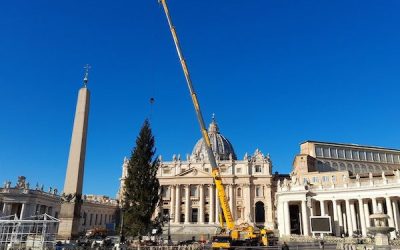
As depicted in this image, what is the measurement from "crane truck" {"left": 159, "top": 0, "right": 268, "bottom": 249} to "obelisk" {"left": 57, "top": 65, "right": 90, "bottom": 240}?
12.2 meters

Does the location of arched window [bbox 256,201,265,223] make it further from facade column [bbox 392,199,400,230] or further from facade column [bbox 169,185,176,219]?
facade column [bbox 392,199,400,230]

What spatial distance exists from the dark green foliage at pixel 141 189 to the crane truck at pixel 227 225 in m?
6.50

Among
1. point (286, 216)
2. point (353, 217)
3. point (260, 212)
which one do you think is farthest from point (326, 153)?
point (260, 212)

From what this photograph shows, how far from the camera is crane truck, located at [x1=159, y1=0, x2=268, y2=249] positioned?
30.9 meters

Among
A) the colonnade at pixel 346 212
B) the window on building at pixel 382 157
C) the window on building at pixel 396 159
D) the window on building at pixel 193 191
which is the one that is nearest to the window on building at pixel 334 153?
the window on building at pixel 382 157

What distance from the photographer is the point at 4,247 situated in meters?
25.9

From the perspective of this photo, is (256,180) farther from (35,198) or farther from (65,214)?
(65,214)

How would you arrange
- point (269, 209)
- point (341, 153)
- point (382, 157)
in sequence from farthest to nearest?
1. point (269, 209)
2. point (382, 157)
3. point (341, 153)

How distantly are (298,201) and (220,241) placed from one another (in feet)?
90.6

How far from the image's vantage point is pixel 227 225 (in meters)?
35.2

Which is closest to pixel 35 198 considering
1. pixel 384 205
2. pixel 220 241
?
pixel 220 241

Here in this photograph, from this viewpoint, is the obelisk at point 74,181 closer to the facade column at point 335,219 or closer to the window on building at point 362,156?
the facade column at point 335,219

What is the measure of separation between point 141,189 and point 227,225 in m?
9.65

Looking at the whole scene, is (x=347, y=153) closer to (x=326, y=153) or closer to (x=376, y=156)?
(x=326, y=153)
